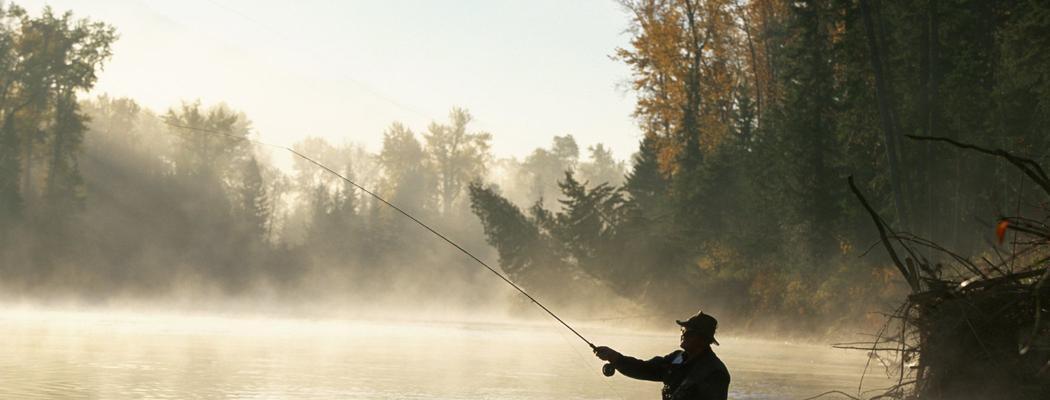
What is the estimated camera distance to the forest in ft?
103

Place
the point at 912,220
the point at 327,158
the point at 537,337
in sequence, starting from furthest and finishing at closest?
1. the point at 327,158
2. the point at 537,337
3. the point at 912,220

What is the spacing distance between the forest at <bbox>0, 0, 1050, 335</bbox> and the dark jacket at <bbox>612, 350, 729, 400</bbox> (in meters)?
1.83

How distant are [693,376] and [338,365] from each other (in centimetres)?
1758

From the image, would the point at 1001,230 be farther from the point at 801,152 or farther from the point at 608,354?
the point at 801,152

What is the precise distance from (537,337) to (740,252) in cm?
748

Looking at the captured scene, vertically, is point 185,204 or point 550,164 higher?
point 550,164

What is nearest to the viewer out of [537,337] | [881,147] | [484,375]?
[484,375]

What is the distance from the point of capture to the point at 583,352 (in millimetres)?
33969

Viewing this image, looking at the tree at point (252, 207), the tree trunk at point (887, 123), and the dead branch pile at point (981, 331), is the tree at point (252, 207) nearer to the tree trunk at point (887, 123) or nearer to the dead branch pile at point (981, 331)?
the tree trunk at point (887, 123)

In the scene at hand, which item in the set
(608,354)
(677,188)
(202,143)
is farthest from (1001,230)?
(202,143)

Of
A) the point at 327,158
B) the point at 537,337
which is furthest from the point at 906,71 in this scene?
the point at 327,158

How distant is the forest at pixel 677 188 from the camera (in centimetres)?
3152

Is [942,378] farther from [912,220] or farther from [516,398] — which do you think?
[912,220]

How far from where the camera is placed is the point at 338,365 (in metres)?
24.8
